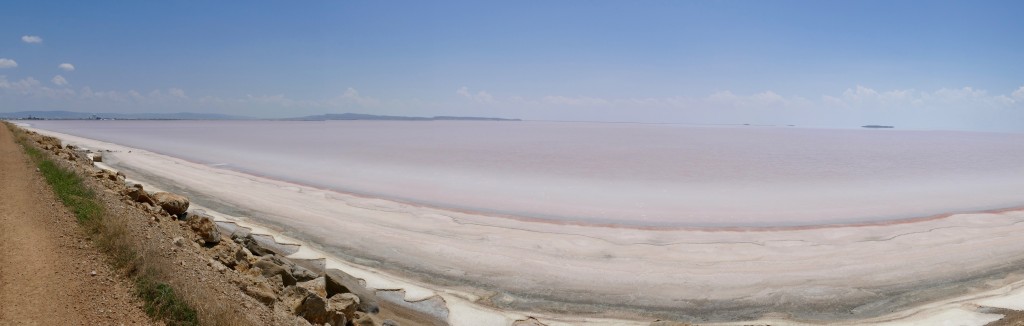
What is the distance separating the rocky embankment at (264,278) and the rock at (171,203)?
0.22 m

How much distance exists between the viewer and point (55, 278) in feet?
16.0

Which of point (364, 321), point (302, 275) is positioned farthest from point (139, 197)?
point (364, 321)

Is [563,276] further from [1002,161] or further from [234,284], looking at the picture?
[1002,161]

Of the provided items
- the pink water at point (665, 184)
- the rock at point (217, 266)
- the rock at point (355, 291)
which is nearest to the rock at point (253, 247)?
the rock at point (355, 291)

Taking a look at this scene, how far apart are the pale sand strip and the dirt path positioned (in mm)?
3541

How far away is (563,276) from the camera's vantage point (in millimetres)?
8859

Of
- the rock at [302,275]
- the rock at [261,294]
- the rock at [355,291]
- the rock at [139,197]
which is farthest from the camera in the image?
the rock at [139,197]

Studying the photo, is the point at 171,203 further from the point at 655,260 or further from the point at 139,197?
the point at 655,260

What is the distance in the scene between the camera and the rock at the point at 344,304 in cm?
620

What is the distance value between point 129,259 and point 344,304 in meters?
2.07

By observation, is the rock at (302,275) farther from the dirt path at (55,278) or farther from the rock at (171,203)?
the rock at (171,203)

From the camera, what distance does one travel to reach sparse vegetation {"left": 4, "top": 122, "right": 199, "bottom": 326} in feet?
14.8

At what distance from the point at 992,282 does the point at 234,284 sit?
1025 cm

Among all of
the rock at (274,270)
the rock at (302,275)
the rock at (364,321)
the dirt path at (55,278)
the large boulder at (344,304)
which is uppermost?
the dirt path at (55,278)
